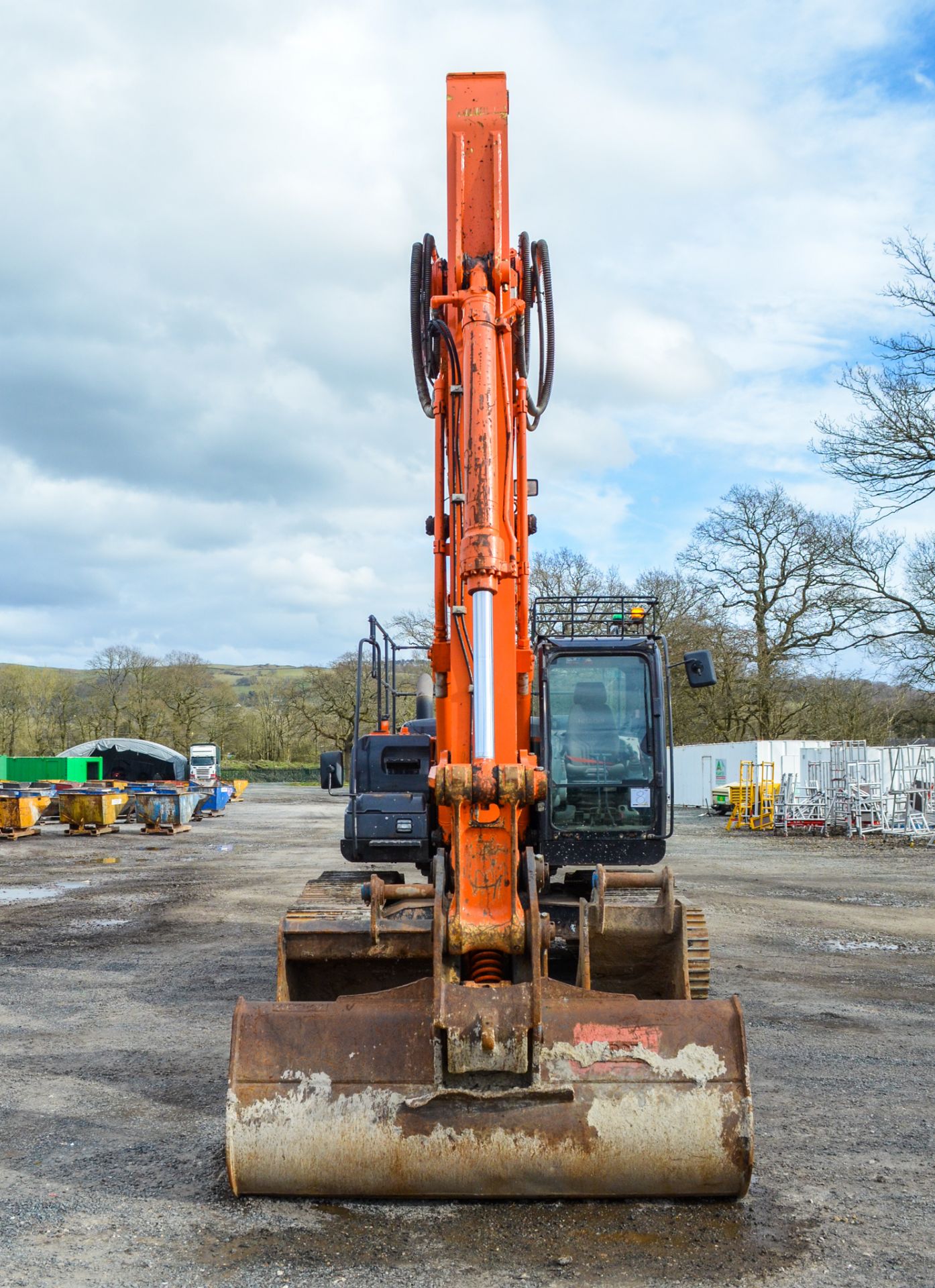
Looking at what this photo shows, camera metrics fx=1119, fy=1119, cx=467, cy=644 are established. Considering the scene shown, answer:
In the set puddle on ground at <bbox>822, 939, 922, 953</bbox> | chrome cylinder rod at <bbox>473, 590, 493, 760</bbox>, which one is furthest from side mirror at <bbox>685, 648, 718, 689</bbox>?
puddle on ground at <bbox>822, 939, 922, 953</bbox>

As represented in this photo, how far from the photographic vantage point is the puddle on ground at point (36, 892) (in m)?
14.6

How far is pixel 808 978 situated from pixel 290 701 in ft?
209

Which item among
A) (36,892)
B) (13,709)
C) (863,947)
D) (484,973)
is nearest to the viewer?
(484,973)

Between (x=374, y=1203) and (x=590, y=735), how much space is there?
12.5 feet

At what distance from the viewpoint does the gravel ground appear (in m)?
3.92

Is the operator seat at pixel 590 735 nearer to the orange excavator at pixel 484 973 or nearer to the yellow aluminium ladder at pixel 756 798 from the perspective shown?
the orange excavator at pixel 484 973

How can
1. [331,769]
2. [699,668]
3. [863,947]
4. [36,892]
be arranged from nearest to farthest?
[699,668] < [331,769] < [863,947] < [36,892]

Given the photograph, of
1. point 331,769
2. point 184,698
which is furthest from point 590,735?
point 184,698

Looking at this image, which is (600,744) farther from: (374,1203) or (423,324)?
(374,1203)

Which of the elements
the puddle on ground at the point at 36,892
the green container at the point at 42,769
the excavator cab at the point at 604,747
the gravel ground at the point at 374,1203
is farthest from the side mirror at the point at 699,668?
the green container at the point at 42,769

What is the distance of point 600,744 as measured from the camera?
25.1 feet

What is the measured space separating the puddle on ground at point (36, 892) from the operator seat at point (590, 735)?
9.51m

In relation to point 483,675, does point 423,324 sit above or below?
above

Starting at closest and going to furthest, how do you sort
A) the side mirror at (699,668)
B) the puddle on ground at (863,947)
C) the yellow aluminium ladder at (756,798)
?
the side mirror at (699,668)
the puddle on ground at (863,947)
the yellow aluminium ladder at (756,798)
